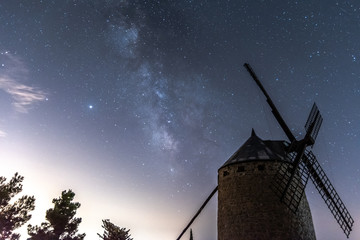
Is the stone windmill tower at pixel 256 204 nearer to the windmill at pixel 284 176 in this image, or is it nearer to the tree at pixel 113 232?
the windmill at pixel 284 176

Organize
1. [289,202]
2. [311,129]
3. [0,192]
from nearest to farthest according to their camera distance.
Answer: [289,202] → [311,129] → [0,192]

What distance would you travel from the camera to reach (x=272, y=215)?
1215 centimetres

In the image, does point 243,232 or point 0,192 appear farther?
point 0,192

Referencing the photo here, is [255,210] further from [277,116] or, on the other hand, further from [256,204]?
[277,116]

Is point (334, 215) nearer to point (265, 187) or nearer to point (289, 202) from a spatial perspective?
point (289, 202)

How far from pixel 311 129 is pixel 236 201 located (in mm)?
7160

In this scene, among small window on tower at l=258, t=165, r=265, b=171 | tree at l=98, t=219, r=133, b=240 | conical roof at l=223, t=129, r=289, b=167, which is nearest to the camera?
tree at l=98, t=219, r=133, b=240

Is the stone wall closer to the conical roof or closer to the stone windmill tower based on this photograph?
the stone windmill tower

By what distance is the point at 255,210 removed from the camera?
1241 centimetres

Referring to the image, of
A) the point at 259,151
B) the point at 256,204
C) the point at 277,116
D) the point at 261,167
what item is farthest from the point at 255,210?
the point at 277,116

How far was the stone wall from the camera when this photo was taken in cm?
1197

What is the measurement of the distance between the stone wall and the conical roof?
37 centimetres

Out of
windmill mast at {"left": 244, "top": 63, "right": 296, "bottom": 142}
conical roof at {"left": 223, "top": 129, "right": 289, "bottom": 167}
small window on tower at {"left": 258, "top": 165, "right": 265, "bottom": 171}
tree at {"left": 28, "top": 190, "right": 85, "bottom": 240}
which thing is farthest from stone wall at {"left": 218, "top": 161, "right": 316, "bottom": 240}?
tree at {"left": 28, "top": 190, "right": 85, "bottom": 240}

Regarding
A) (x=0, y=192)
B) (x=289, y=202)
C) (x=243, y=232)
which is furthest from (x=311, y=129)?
(x=0, y=192)
